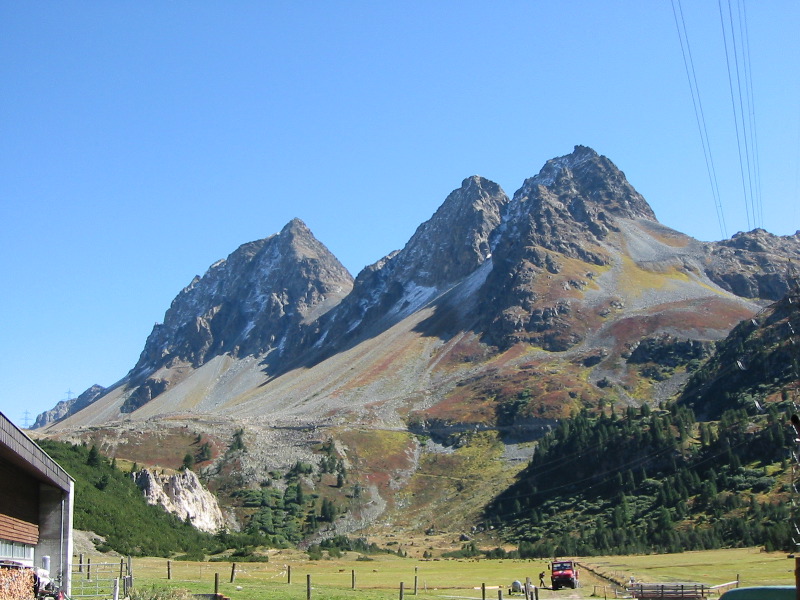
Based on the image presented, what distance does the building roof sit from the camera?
29.8 meters

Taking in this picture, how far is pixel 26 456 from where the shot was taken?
32.2 meters

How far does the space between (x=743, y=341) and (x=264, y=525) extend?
124m

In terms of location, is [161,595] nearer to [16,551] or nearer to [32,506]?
[16,551]

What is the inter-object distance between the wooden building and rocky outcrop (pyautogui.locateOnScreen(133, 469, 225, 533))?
265 ft

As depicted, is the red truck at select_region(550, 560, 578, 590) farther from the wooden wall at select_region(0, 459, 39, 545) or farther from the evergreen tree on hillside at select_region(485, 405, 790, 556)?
the wooden wall at select_region(0, 459, 39, 545)

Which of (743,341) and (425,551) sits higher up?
(743,341)

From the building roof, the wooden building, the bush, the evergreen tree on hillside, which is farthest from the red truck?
the evergreen tree on hillside

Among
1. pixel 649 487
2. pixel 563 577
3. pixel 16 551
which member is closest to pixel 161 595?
pixel 16 551

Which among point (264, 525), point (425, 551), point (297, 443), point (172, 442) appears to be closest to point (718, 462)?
point (425, 551)

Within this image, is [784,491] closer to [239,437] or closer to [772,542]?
[772,542]

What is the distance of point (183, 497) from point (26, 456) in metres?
99.1

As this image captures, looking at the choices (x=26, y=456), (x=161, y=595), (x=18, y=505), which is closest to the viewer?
(x=26, y=456)

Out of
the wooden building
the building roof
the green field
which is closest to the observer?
the building roof

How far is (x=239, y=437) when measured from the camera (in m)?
187
